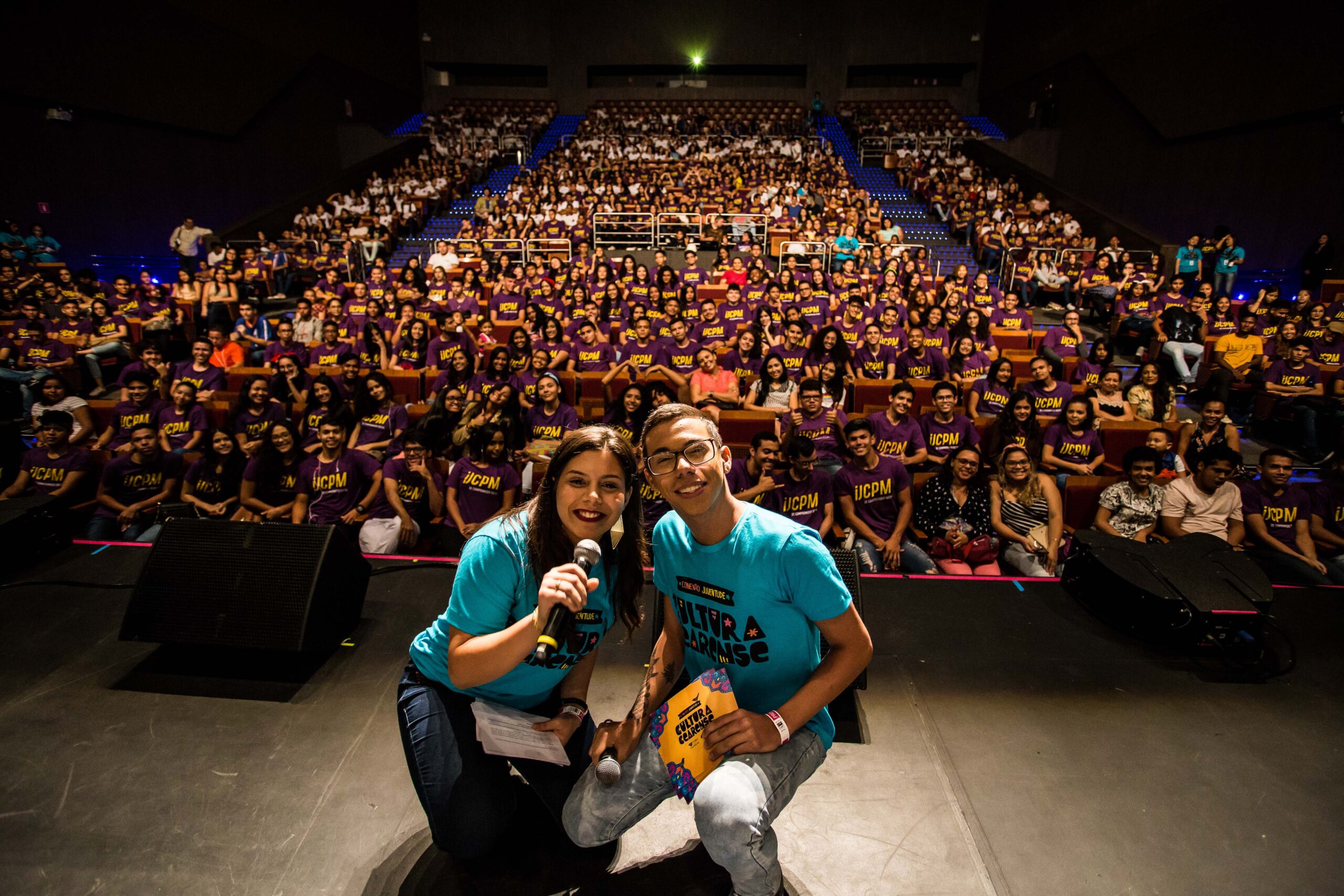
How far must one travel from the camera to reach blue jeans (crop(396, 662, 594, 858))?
5.16 feet

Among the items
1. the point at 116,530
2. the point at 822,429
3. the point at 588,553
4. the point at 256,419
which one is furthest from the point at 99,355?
the point at 588,553

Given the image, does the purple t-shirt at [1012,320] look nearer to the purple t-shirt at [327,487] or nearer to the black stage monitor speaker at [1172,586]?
the black stage monitor speaker at [1172,586]

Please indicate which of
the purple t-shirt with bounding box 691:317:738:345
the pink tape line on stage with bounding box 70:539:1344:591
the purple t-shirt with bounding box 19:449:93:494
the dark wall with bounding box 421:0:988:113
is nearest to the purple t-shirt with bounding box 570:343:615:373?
the purple t-shirt with bounding box 691:317:738:345

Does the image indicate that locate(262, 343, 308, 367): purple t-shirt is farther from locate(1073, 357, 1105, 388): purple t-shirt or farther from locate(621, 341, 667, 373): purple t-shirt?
locate(1073, 357, 1105, 388): purple t-shirt

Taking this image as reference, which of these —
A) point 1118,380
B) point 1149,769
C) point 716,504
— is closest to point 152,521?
point 716,504

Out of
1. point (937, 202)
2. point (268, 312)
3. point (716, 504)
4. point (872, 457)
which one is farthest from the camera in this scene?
point (937, 202)

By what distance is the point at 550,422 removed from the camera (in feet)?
15.5

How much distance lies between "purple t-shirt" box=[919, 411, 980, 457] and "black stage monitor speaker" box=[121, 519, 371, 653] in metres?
3.78

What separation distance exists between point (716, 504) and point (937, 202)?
14089 millimetres

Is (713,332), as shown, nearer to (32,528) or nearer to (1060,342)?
(1060,342)

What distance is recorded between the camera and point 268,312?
30.7ft

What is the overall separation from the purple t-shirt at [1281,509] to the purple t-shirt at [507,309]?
281 inches

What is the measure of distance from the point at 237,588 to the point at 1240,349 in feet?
28.3

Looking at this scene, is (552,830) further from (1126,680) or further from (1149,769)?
(1126,680)
